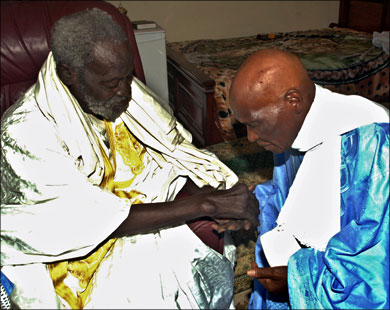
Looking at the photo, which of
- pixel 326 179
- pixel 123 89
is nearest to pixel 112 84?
pixel 123 89

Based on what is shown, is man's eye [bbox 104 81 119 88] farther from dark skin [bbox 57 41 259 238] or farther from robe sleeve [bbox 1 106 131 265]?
robe sleeve [bbox 1 106 131 265]

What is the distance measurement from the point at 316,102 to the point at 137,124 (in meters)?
0.94

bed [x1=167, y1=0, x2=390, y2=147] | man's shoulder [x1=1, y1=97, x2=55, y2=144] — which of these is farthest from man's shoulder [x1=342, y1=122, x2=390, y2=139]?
bed [x1=167, y1=0, x2=390, y2=147]

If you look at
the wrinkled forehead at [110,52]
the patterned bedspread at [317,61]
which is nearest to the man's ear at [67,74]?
the wrinkled forehead at [110,52]

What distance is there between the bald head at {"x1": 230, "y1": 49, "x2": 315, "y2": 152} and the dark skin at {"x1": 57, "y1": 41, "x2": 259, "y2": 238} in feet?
1.35

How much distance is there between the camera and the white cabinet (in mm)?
3852

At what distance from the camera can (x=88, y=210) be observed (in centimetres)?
156

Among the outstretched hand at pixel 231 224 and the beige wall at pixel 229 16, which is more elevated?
the outstretched hand at pixel 231 224

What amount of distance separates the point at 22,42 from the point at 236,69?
2341 millimetres

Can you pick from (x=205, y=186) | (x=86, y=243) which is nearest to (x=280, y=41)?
(x=205, y=186)

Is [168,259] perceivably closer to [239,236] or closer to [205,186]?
[205,186]

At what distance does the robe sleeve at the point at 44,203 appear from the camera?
60.1 inches

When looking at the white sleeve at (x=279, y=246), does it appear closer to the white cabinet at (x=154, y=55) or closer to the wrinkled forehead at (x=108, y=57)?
the wrinkled forehead at (x=108, y=57)

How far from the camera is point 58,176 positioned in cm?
155
